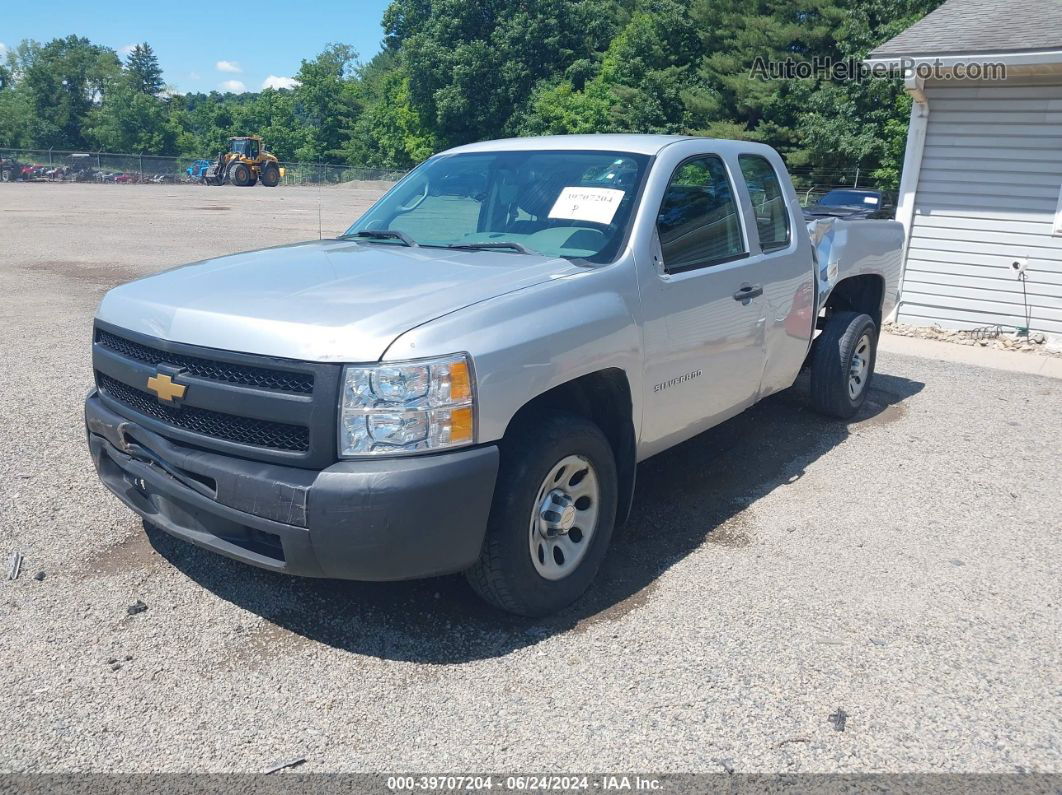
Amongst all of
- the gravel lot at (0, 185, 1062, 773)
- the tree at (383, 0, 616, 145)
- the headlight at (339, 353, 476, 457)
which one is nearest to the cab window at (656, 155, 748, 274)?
the gravel lot at (0, 185, 1062, 773)

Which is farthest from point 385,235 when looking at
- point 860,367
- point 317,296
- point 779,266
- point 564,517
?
point 860,367

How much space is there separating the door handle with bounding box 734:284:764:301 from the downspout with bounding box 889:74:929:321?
19.5 feet

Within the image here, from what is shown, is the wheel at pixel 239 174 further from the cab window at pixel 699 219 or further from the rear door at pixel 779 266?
the cab window at pixel 699 219

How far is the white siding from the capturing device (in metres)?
9.42

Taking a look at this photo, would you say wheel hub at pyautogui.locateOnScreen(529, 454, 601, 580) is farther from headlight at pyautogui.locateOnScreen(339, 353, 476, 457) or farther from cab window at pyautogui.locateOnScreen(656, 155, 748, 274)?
cab window at pyautogui.locateOnScreen(656, 155, 748, 274)

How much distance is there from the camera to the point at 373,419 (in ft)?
9.61

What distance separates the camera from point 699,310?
4211 millimetres

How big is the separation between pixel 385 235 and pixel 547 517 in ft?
5.93

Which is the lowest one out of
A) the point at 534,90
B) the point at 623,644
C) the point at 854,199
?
the point at 623,644

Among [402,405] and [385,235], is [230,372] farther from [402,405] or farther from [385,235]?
[385,235]

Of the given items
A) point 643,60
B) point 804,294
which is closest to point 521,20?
point 643,60

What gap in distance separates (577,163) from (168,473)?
2409 mm

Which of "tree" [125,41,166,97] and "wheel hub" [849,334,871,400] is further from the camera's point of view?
"tree" [125,41,166,97]

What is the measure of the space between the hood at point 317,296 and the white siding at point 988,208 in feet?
26.4
